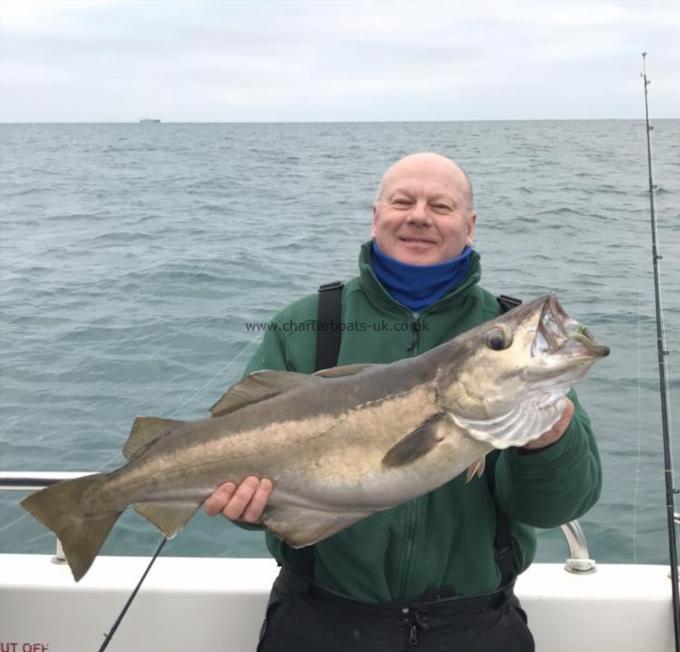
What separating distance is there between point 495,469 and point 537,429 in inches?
23.5

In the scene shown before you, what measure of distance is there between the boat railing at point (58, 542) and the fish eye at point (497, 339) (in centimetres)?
158

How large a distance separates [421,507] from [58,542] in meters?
1.78

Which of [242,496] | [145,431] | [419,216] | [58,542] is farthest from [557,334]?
[58,542]

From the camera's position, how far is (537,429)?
2.42 meters

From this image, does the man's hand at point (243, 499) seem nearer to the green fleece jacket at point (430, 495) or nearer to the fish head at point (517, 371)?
the green fleece jacket at point (430, 495)

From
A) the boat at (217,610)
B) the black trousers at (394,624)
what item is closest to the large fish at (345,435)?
the black trousers at (394,624)

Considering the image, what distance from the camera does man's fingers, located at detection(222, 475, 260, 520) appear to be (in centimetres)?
269

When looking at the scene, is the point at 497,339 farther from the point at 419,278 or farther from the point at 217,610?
the point at 217,610

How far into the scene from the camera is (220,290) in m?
15.0

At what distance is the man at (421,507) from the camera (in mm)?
2779

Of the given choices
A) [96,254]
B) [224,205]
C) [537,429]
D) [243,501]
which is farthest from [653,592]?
[224,205]

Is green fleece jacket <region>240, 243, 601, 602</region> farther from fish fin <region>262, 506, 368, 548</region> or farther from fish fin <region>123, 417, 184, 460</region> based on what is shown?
fish fin <region>123, 417, 184, 460</region>

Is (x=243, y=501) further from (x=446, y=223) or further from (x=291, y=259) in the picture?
(x=291, y=259)

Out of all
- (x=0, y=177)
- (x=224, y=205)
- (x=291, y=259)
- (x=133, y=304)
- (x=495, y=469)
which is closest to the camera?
(x=495, y=469)
